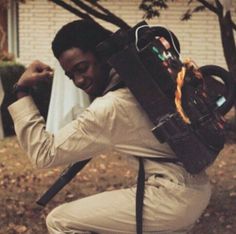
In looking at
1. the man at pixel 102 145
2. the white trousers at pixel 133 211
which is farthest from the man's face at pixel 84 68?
the white trousers at pixel 133 211

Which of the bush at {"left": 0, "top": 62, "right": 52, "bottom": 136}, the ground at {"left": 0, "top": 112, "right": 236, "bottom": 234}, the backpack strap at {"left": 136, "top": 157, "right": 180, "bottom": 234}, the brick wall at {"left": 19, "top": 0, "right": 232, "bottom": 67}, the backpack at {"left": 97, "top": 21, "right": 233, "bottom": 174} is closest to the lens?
the backpack at {"left": 97, "top": 21, "right": 233, "bottom": 174}

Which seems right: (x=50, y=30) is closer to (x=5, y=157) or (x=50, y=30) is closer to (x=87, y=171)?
(x=5, y=157)

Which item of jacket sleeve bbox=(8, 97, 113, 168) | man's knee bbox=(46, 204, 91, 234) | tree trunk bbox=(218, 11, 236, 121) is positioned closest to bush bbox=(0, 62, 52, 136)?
tree trunk bbox=(218, 11, 236, 121)

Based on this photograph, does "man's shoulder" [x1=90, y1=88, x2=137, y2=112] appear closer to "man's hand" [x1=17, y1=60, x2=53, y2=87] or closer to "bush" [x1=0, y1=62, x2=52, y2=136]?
"man's hand" [x1=17, y1=60, x2=53, y2=87]

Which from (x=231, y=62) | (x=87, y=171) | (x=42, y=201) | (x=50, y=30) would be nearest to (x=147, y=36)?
(x=42, y=201)

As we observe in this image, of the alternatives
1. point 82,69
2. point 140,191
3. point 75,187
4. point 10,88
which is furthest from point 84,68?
point 10,88

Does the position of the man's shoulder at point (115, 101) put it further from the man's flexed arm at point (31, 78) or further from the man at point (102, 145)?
the man's flexed arm at point (31, 78)

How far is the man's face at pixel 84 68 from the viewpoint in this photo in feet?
9.83

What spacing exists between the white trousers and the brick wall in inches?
434

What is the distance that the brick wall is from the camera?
14.0 m

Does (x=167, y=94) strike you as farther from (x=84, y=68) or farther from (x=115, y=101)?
(x=84, y=68)

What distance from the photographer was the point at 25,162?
8945 millimetres

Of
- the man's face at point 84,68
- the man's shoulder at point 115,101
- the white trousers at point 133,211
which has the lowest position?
the white trousers at point 133,211

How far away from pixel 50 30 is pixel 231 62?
862 centimetres
